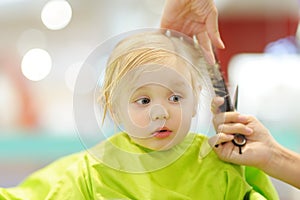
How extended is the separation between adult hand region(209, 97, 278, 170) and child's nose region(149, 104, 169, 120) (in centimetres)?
13

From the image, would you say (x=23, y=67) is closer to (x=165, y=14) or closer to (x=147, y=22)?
(x=147, y=22)

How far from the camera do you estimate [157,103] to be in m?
0.86

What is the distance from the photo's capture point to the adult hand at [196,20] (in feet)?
3.41

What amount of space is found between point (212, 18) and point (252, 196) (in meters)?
0.35

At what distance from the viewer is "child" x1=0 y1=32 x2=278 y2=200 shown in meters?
0.86

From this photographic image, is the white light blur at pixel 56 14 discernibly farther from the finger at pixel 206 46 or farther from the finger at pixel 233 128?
the finger at pixel 233 128

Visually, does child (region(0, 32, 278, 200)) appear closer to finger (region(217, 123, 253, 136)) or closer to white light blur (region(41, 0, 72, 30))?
finger (region(217, 123, 253, 136))

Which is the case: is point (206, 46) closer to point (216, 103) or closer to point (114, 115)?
point (216, 103)

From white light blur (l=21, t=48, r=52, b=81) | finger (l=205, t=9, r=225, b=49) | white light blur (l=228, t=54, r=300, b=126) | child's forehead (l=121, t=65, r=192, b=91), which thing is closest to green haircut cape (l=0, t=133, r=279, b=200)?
child's forehead (l=121, t=65, r=192, b=91)

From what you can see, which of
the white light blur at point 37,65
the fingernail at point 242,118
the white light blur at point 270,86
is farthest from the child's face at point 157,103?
the white light blur at point 37,65

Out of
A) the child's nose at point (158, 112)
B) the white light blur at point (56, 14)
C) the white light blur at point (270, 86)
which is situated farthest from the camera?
the white light blur at point (56, 14)

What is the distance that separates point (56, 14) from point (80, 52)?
32cm

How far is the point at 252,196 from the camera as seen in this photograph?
92 cm

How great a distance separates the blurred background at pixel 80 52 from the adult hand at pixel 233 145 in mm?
2205
